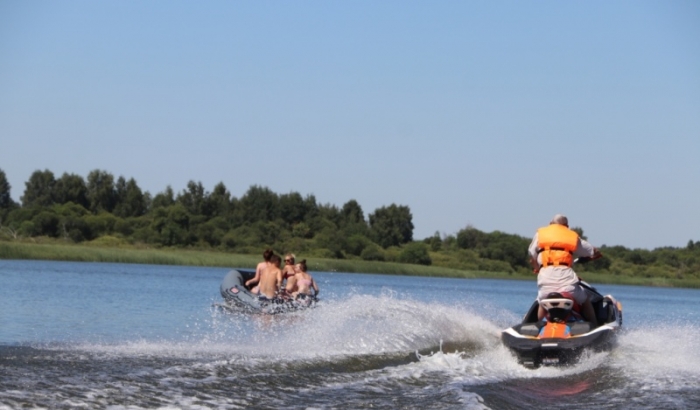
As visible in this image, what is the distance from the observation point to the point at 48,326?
550 inches

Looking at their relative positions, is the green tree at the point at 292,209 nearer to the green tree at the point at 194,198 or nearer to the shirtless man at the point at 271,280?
the green tree at the point at 194,198

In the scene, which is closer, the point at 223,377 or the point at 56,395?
the point at 56,395

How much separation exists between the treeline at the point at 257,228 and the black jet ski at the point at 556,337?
154 ft

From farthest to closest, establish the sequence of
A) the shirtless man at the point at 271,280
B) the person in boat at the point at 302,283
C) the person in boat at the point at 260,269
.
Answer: the person in boat at the point at 302,283 < the person in boat at the point at 260,269 < the shirtless man at the point at 271,280

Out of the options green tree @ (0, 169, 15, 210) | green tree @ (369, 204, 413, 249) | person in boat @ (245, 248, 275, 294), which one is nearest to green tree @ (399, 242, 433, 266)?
green tree @ (369, 204, 413, 249)

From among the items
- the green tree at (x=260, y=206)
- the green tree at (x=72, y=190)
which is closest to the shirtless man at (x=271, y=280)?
the green tree at (x=260, y=206)

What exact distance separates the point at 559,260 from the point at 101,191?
7669cm

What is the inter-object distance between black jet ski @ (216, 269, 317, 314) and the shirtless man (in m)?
0.11

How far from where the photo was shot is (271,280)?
15.7 metres

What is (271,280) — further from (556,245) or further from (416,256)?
(416,256)

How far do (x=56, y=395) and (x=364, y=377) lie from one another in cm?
279

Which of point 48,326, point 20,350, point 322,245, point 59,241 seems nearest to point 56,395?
point 20,350

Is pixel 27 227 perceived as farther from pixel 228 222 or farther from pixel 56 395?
pixel 56 395

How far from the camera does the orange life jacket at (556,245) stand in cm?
1046
